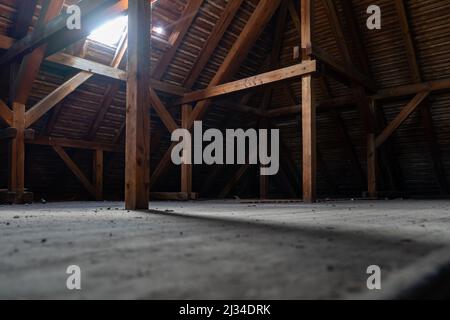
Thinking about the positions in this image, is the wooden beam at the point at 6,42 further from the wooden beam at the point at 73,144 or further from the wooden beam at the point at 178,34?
the wooden beam at the point at 178,34

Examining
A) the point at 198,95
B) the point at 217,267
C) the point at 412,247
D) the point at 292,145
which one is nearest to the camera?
the point at 217,267

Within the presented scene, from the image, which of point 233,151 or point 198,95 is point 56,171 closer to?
point 198,95

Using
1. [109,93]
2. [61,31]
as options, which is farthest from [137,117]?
[109,93]

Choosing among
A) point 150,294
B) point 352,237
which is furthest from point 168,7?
point 150,294

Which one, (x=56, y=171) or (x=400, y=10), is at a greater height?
(x=400, y=10)

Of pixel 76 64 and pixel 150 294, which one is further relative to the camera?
pixel 76 64

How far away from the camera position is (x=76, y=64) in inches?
255

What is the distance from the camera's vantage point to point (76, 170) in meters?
7.95

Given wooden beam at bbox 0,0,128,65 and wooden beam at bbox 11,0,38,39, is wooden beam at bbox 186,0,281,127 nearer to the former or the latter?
wooden beam at bbox 0,0,128,65

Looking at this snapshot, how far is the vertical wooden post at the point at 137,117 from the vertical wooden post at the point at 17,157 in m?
2.72

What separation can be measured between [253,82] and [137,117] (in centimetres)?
349

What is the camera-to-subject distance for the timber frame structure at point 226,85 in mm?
5703

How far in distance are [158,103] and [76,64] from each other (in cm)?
158
